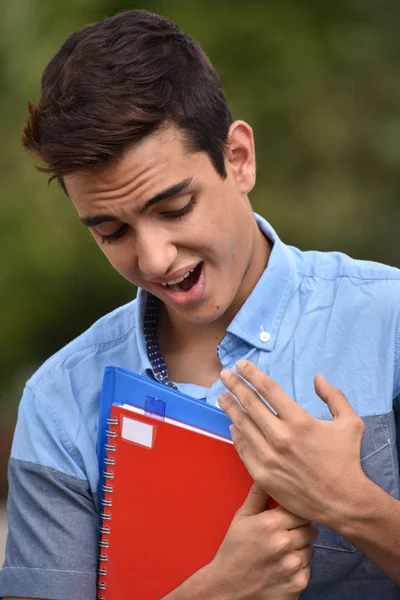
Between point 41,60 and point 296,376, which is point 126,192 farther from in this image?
point 41,60

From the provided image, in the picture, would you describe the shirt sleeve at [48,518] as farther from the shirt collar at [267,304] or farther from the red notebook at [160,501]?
the shirt collar at [267,304]

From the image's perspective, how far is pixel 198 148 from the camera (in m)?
2.05

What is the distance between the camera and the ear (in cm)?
219

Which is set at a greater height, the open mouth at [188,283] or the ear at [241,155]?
the ear at [241,155]

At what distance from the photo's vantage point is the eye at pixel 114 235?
81.8 inches

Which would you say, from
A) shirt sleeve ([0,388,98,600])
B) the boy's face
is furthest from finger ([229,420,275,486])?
shirt sleeve ([0,388,98,600])

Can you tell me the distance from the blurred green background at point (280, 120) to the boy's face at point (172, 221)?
122 inches

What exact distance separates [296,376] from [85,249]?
10.7 feet

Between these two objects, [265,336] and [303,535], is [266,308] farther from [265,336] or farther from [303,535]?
[303,535]

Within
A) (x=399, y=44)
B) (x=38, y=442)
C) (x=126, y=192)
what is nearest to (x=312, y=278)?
(x=126, y=192)

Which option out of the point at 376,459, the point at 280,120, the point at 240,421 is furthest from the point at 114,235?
the point at 280,120

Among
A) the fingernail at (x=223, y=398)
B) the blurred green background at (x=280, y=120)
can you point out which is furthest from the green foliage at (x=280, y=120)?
the fingernail at (x=223, y=398)

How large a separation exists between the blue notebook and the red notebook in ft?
0.06

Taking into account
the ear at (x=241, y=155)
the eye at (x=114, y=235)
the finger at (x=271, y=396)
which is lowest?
the finger at (x=271, y=396)
